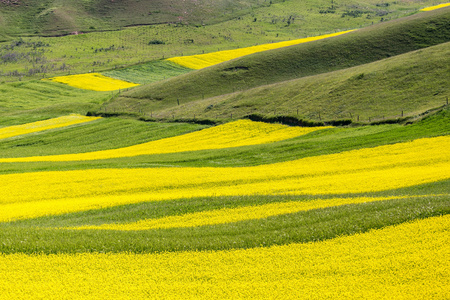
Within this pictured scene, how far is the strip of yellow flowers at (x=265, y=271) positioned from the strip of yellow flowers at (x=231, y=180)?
382 inches

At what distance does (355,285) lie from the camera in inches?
469

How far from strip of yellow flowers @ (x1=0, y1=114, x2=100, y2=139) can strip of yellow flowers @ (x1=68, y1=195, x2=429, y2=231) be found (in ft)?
185

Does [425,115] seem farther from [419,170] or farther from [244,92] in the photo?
[244,92]

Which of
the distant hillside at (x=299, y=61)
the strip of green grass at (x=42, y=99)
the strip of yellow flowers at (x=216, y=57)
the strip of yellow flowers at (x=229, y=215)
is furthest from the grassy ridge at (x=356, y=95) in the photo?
the strip of yellow flowers at (x=216, y=57)

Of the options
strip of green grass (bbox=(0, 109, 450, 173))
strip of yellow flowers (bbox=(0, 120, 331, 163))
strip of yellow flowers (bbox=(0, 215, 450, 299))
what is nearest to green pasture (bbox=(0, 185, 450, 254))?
strip of yellow flowers (bbox=(0, 215, 450, 299))

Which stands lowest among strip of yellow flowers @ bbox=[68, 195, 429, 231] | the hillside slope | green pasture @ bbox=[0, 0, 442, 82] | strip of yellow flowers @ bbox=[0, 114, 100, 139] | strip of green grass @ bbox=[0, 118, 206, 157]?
strip of green grass @ bbox=[0, 118, 206, 157]

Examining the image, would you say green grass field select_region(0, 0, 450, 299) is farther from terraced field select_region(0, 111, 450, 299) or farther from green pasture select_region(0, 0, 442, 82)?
green pasture select_region(0, 0, 442, 82)

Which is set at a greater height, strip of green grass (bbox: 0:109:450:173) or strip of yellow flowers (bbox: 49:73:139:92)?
strip of yellow flowers (bbox: 49:73:139:92)

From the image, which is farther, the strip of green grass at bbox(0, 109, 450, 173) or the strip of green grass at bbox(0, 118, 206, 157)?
the strip of green grass at bbox(0, 118, 206, 157)

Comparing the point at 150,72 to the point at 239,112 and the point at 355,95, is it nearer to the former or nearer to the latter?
the point at 239,112

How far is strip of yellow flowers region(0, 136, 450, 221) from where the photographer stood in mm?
25359

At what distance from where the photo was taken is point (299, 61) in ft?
305

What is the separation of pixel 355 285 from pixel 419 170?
60.0 ft

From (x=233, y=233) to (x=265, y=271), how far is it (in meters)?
3.77
